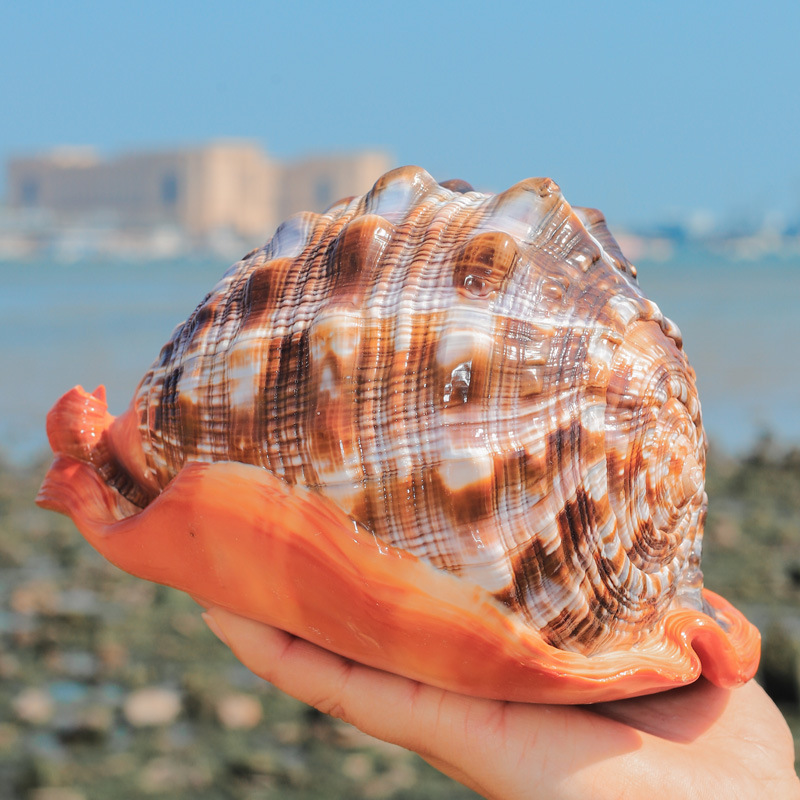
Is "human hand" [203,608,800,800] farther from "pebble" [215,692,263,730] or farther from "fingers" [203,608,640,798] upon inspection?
"pebble" [215,692,263,730]

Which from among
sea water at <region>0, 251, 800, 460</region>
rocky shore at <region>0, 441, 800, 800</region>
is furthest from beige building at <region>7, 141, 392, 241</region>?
rocky shore at <region>0, 441, 800, 800</region>

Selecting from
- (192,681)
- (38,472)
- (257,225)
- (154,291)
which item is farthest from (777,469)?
(257,225)

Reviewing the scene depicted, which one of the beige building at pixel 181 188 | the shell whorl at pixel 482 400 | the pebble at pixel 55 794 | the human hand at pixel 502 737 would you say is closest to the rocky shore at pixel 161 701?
the pebble at pixel 55 794

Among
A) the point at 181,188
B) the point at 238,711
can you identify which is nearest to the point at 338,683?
the point at 238,711

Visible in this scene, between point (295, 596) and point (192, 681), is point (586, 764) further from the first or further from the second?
point (192, 681)

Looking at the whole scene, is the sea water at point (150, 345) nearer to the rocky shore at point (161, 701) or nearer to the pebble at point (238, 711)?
the rocky shore at point (161, 701)

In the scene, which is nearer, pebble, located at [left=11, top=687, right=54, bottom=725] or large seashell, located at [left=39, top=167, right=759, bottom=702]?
large seashell, located at [left=39, top=167, right=759, bottom=702]
